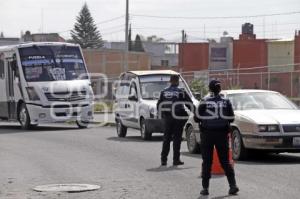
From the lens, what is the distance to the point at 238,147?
14766 mm

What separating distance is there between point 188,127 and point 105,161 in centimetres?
244

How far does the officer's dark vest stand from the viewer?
10.8 m

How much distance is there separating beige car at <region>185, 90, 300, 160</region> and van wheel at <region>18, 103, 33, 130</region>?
1309 centimetres

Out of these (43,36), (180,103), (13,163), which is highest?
(43,36)

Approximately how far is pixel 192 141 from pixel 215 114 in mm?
5826

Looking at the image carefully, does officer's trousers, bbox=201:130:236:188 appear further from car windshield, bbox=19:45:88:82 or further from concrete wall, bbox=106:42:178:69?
concrete wall, bbox=106:42:178:69

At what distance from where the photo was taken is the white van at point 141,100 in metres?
21.0

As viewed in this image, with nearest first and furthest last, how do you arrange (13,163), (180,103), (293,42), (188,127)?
(180,103) → (13,163) → (188,127) → (293,42)

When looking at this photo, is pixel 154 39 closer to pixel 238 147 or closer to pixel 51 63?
pixel 51 63

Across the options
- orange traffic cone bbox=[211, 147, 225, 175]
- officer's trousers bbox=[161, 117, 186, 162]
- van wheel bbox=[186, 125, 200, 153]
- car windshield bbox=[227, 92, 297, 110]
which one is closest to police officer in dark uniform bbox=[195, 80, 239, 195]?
orange traffic cone bbox=[211, 147, 225, 175]

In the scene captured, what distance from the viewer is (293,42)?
Answer: 70938 millimetres

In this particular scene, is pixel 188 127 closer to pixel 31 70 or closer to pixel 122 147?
pixel 122 147

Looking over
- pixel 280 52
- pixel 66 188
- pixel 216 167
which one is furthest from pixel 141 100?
pixel 280 52

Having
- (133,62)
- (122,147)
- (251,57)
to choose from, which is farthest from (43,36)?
(122,147)
